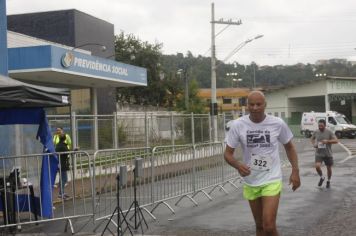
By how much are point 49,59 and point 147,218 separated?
44.5 ft

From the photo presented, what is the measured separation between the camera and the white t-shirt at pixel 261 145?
6.47 metres

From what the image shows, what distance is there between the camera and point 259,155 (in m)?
6.49

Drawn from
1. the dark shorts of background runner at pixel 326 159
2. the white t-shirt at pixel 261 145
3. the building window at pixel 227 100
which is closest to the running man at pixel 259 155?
the white t-shirt at pixel 261 145

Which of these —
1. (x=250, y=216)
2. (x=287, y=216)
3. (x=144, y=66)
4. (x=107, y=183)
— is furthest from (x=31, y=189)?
(x=144, y=66)

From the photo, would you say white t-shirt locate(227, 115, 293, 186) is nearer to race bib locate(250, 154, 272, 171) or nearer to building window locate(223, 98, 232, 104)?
race bib locate(250, 154, 272, 171)

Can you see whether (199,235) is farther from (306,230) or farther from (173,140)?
(173,140)

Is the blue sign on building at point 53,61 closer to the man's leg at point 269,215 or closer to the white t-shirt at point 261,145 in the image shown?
the white t-shirt at point 261,145

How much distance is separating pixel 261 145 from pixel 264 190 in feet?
1.61

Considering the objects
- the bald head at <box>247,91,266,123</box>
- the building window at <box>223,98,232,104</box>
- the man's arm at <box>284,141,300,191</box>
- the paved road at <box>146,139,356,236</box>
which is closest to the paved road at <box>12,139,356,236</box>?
the paved road at <box>146,139,356,236</box>

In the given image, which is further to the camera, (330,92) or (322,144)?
(330,92)

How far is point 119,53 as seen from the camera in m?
62.6

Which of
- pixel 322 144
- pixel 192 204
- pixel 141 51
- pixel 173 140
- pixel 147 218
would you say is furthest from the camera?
pixel 141 51

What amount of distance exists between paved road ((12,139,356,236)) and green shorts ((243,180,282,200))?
7.73 feet

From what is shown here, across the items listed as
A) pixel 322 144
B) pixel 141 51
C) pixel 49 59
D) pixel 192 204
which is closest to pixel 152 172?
pixel 192 204
